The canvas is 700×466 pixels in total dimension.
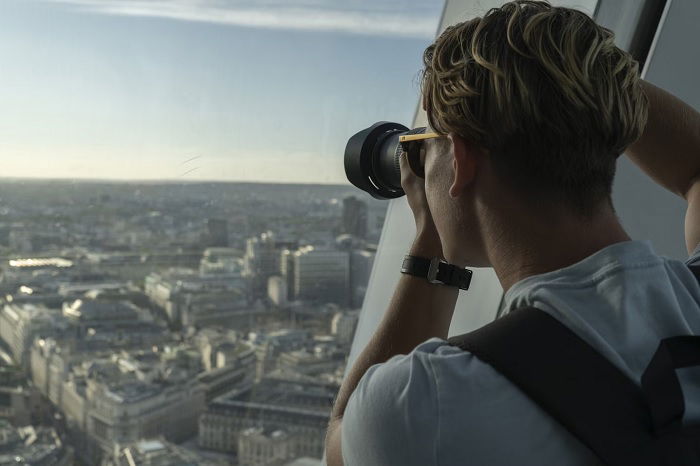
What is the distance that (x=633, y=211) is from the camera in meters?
1.61

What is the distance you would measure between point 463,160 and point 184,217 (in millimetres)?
745

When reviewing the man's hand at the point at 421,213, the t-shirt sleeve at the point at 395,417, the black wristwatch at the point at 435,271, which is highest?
the man's hand at the point at 421,213

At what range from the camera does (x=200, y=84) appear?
4.54ft

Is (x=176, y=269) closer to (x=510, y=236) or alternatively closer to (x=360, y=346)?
(x=360, y=346)

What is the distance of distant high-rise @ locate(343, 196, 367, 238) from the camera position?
1694 millimetres

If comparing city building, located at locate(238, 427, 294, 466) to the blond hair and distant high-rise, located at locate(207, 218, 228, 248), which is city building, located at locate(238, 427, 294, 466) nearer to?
distant high-rise, located at locate(207, 218, 228, 248)

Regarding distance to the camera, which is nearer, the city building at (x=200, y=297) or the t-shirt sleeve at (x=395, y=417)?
the t-shirt sleeve at (x=395, y=417)

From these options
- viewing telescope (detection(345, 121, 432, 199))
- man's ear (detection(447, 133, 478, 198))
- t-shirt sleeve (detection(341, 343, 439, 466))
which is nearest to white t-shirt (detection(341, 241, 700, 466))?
t-shirt sleeve (detection(341, 343, 439, 466))

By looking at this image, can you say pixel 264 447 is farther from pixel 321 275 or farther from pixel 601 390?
pixel 601 390

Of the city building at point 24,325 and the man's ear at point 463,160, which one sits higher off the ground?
the man's ear at point 463,160

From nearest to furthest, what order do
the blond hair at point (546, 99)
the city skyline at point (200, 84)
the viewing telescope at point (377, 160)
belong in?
1. the blond hair at point (546, 99)
2. the viewing telescope at point (377, 160)
3. the city skyline at point (200, 84)

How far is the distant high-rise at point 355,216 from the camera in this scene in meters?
1.69

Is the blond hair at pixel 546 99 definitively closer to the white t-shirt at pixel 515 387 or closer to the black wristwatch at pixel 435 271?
the white t-shirt at pixel 515 387

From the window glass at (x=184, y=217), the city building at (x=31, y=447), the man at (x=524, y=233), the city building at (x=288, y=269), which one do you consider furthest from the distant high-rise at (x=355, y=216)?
the man at (x=524, y=233)
